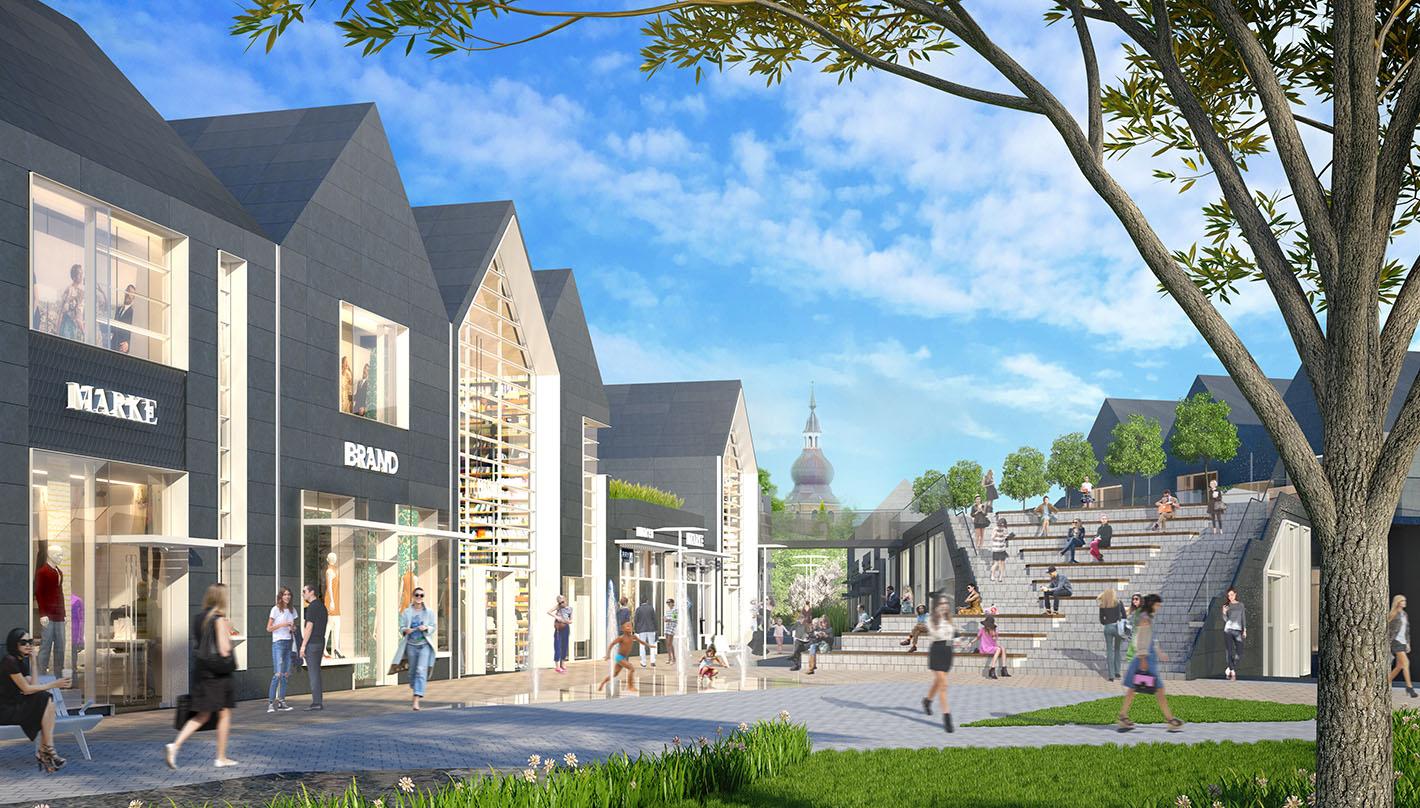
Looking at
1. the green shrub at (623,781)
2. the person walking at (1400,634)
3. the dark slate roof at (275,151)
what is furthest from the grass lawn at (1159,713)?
the dark slate roof at (275,151)

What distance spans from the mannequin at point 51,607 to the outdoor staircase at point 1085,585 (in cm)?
1899

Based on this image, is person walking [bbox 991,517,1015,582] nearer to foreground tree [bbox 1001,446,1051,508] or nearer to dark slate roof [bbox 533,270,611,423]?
dark slate roof [bbox 533,270,611,423]

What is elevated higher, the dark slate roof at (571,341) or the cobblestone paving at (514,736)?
the dark slate roof at (571,341)

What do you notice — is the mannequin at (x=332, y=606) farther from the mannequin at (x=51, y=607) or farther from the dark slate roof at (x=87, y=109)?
the mannequin at (x=51, y=607)

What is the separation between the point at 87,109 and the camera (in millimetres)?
19656

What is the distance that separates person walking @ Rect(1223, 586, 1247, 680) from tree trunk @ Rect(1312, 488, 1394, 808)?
21.7m

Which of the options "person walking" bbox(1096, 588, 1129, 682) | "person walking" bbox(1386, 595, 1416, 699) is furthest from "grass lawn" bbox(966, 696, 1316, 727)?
"person walking" bbox(1096, 588, 1129, 682)

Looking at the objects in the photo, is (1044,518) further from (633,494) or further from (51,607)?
(51,607)

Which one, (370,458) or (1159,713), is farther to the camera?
(370,458)

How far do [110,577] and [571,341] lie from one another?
20.9m

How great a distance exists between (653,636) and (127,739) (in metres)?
19.1

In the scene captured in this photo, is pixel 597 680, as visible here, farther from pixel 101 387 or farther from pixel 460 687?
pixel 101 387

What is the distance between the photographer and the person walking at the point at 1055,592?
109 ft

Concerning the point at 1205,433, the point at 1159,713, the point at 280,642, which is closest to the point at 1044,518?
the point at 1159,713
